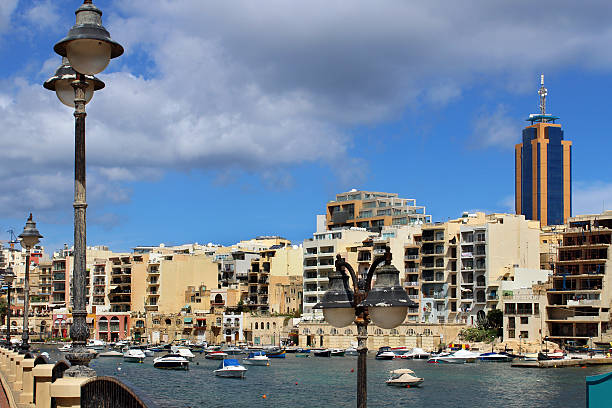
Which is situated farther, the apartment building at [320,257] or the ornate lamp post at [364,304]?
the apartment building at [320,257]

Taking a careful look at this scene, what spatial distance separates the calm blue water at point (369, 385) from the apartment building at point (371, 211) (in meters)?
45.1

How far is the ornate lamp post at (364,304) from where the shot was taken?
10273 mm

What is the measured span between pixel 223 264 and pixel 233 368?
65040 mm

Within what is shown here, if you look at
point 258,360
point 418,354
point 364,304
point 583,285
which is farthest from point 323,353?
point 364,304

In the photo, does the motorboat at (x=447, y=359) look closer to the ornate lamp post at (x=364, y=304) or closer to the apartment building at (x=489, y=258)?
the apartment building at (x=489, y=258)

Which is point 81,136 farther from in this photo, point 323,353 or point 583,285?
point 323,353

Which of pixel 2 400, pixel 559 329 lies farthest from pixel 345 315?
pixel 559 329

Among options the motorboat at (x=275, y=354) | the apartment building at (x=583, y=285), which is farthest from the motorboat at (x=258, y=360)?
the apartment building at (x=583, y=285)

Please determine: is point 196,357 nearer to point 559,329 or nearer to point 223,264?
point 223,264

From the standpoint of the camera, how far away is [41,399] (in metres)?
15.0

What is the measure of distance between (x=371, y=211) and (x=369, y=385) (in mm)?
75414

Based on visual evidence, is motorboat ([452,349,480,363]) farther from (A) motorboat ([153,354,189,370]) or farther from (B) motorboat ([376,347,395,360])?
(A) motorboat ([153,354,189,370])

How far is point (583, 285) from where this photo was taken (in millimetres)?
101812

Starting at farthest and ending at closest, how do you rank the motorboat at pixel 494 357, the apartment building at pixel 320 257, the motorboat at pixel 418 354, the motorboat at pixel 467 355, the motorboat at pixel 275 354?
the apartment building at pixel 320 257 → the motorboat at pixel 275 354 → the motorboat at pixel 418 354 → the motorboat at pixel 494 357 → the motorboat at pixel 467 355
